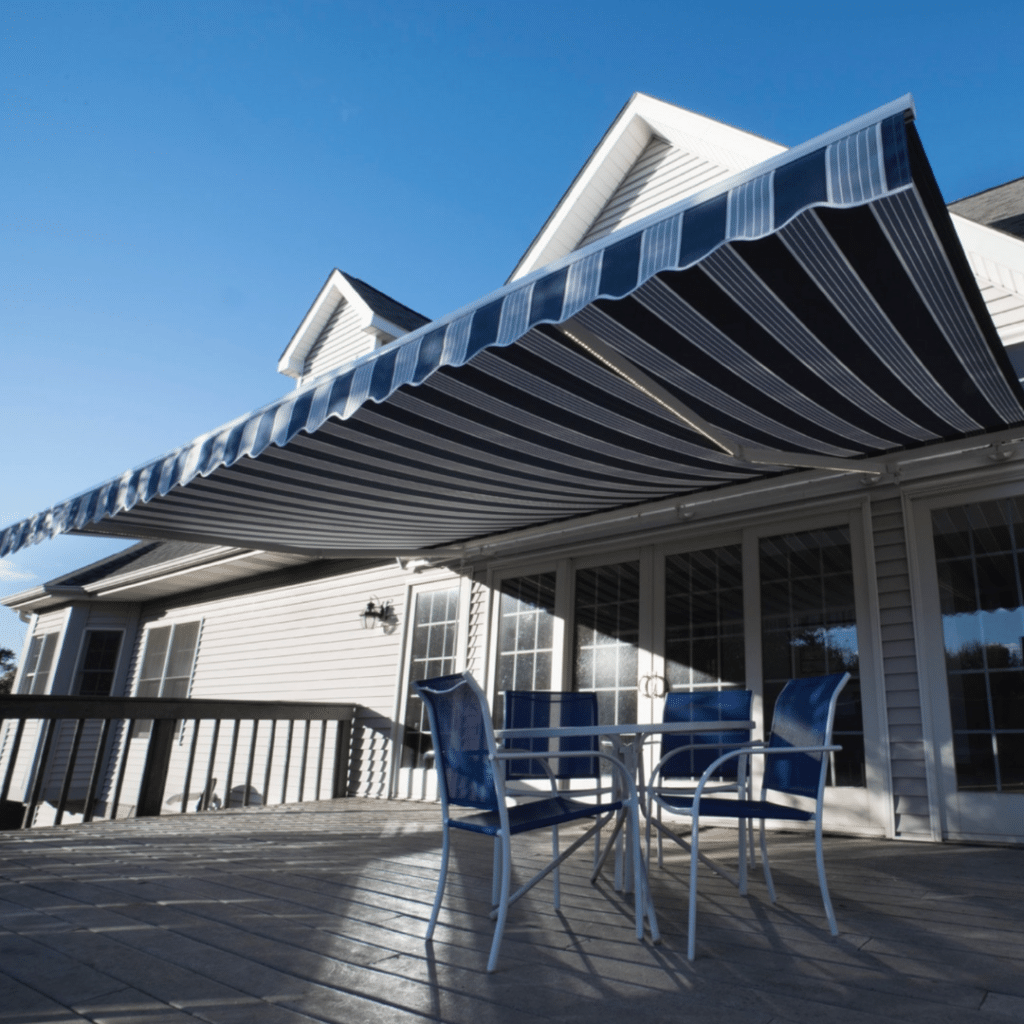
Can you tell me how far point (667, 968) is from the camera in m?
2.00

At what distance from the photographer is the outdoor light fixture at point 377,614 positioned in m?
8.14

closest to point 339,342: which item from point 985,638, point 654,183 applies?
point 654,183

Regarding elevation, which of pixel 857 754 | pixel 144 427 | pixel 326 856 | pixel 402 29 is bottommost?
pixel 326 856

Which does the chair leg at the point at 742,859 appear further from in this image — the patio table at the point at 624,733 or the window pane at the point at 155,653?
the window pane at the point at 155,653

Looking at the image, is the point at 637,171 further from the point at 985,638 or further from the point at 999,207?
the point at 985,638

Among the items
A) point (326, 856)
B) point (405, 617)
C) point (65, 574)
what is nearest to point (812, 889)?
point (326, 856)

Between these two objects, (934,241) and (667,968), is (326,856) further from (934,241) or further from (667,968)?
(934,241)

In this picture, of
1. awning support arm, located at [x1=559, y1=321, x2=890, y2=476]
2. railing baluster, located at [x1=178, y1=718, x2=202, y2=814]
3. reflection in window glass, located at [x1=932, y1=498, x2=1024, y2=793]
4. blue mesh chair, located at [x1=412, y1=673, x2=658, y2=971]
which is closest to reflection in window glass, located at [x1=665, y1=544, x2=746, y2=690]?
awning support arm, located at [x1=559, y1=321, x2=890, y2=476]

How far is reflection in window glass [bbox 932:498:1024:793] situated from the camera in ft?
13.7

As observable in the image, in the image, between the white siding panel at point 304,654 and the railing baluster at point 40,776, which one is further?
the white siding panel at point 304,654

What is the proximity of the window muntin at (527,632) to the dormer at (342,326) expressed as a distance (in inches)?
185

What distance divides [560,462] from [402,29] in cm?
884

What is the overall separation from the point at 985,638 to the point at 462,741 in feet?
11.5

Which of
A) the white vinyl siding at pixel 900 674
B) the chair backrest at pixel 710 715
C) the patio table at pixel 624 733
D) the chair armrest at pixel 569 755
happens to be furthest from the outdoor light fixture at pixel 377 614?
the chair armrest at pixel 569 755
